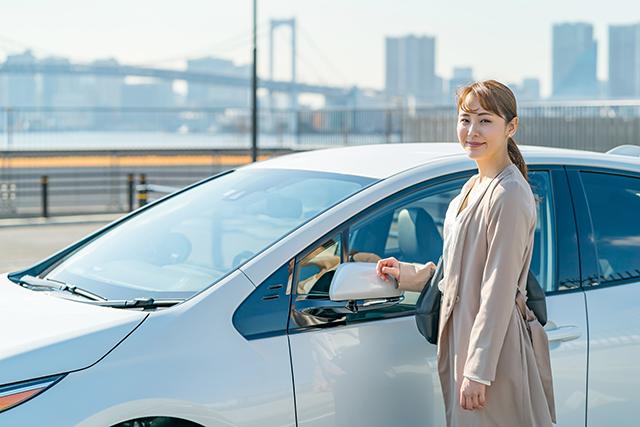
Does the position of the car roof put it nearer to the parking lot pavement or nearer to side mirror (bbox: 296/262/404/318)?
side mirror (bbox: 296/262/404/318)

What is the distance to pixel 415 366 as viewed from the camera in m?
2.33

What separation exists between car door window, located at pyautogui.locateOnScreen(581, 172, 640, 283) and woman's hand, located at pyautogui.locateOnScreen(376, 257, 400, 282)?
0.87 metres

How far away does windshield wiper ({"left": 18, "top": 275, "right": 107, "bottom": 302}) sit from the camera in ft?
8.19

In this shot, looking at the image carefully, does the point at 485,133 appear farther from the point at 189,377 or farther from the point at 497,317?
the point at 189,377

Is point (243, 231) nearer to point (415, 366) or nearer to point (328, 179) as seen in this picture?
point (328, 179)

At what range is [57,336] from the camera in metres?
2.05

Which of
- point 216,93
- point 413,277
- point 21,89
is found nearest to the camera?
point 413,277

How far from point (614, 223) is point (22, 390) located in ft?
7.21

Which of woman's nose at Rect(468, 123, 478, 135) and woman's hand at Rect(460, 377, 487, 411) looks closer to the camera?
woman's hand at Rect(460, 377, 487, 411)

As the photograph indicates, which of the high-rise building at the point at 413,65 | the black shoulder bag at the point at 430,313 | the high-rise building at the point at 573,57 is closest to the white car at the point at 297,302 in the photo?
the black shoulder bag at the point at 430,313

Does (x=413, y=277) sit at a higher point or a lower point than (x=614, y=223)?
lower

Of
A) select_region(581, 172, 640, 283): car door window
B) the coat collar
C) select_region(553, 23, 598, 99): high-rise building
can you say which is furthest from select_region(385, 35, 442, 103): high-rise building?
the coat collar

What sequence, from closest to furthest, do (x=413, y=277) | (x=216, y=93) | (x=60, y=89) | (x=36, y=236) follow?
(x=413, y=277), (x=36, y=236), (x=60, y=89), (x=216, y=93)

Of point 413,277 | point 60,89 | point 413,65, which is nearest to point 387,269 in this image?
point 413,277
